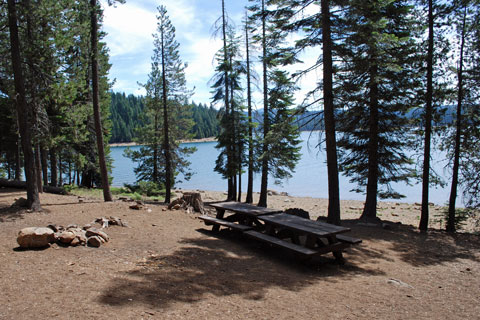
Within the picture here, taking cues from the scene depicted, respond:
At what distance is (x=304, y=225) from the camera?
6871 millimetres

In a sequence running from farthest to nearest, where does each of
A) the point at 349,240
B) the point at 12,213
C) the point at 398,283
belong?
1. the point at 12,213
2. the point at 349,240
3. the point at 398,283

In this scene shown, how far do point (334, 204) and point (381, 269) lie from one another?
2670 mm

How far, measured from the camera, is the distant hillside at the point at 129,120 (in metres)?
102

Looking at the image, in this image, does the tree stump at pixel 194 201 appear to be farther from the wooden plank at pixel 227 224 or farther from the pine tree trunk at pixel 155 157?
the pine tree trunk at pixel 155 157

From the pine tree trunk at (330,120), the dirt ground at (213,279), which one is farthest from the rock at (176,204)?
the pine tree trunk at (330,120)

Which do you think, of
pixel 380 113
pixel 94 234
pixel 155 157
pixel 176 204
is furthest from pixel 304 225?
pixel 155 157

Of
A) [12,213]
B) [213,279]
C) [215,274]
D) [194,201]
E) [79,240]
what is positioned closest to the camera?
[213,279]

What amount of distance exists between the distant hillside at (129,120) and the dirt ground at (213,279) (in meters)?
89.8

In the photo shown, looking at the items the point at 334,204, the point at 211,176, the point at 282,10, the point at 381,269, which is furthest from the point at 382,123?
the point at 211,176

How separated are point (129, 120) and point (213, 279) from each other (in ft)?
377

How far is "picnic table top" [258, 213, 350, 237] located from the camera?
6.29m

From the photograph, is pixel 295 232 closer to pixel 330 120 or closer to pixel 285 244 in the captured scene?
pixel 285 244

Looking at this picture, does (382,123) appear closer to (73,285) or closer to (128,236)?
(128,236)

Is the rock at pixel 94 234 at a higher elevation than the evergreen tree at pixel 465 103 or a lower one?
lower
